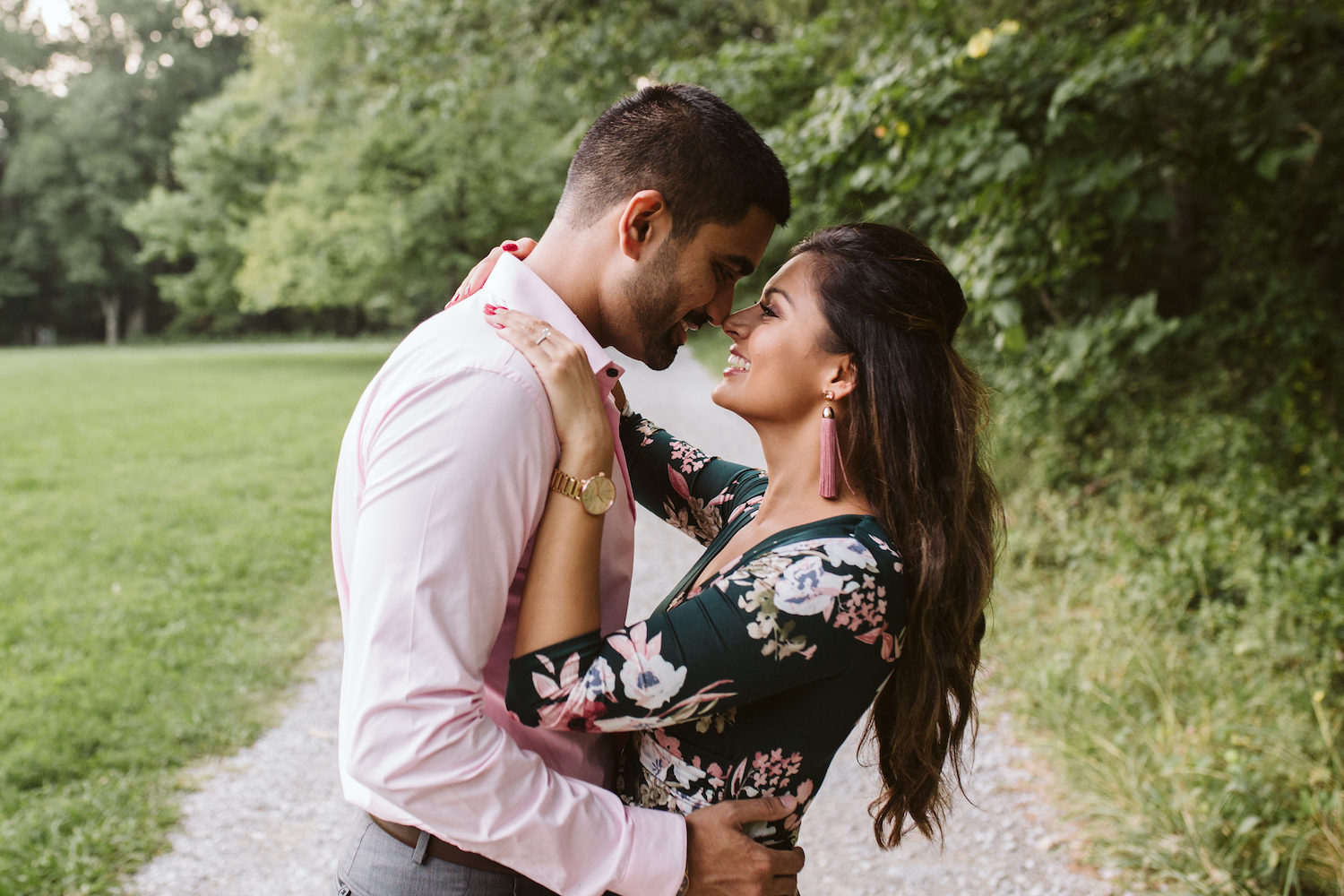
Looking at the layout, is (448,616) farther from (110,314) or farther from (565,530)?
(110,314)

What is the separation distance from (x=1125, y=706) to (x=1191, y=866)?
1.03 metres

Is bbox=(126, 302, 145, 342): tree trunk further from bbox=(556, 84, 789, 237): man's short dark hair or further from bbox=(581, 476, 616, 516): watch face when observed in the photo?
bbox=(581, 476, 616, 516): watch face

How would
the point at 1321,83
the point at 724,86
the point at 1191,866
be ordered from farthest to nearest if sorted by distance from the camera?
the point at 724,86 < the point at 1321,83 < the point at 1191,866

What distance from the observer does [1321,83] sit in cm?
466

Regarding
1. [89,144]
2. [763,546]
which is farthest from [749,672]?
[89,144]

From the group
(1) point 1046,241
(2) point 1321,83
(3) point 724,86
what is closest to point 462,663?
(1) point 1046,241

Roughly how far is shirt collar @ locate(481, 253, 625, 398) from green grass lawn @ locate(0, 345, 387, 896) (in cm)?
295

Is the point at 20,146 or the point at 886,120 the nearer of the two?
the point at 886,120

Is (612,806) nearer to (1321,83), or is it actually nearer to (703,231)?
(703,231)

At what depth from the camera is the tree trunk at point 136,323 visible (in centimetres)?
4544

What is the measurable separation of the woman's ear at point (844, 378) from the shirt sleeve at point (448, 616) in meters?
0.62

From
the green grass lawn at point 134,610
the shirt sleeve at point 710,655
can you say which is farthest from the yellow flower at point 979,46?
the green grass lawn at point 134,610

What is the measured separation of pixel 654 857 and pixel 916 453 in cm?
81

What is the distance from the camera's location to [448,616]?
47.3 inches
